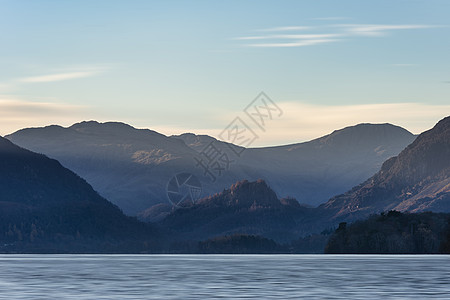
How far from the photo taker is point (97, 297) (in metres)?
91.4

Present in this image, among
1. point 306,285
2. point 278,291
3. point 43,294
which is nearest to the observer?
point 43,294

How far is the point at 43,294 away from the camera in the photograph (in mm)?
96000

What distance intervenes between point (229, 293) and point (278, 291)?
7720mm

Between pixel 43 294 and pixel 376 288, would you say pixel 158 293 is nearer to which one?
pixel 43 294

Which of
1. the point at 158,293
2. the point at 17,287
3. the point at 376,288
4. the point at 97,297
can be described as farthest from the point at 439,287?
the point at 17,287

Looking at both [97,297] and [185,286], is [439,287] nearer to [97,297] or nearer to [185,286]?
[185,286]

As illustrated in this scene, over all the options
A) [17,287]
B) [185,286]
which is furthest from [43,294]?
[185,286]

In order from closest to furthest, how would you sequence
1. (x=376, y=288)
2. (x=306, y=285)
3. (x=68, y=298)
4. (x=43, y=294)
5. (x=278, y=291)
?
(x=68, y=298), (x=43, y=294), (x=278, y=291), (x=376, y=288), (x=306, y=285)

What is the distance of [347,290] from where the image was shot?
10600cm

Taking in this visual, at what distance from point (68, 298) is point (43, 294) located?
735 centimetres

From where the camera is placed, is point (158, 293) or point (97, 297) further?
point (158, 293)

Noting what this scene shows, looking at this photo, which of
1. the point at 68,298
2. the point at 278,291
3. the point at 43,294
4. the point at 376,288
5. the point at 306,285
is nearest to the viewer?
the point at 68,298

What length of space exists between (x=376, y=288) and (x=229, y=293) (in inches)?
892

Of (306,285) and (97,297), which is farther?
(306,285)
